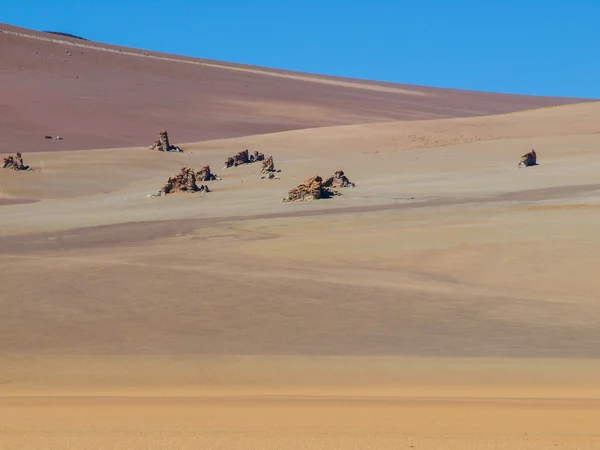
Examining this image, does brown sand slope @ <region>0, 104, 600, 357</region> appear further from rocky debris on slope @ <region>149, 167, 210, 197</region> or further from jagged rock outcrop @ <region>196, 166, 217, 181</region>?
jagged rock outcrop @ <region>196, 166, 217, 181</region>

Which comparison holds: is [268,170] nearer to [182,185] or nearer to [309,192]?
[182,185]

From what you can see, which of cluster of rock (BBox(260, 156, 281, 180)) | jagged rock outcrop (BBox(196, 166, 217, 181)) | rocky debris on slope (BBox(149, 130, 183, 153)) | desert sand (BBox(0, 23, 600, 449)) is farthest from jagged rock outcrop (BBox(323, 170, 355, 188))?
rocky debris on slope (BBox(149, 130, 183, 153))

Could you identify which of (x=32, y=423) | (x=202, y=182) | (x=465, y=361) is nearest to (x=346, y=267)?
(x=465, y=361)

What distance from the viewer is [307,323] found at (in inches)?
384

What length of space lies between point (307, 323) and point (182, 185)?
17426mm

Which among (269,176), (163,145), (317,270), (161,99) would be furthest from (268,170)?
(161,99)

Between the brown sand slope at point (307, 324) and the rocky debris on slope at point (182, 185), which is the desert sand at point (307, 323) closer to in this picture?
the brown sand slope at point (307, 324)

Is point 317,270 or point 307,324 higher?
point 317,270

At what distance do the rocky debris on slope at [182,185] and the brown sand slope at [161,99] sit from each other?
787 inches

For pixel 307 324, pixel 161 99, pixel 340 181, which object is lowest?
pixel 307 324

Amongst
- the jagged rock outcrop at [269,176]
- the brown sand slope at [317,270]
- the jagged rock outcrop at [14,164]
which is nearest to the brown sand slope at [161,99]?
the jagged rock outcrop at [14,164]

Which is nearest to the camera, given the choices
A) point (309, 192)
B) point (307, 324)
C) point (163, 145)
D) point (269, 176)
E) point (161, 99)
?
point (307, 324)

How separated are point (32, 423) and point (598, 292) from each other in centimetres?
783

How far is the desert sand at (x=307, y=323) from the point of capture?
5.41 meters
